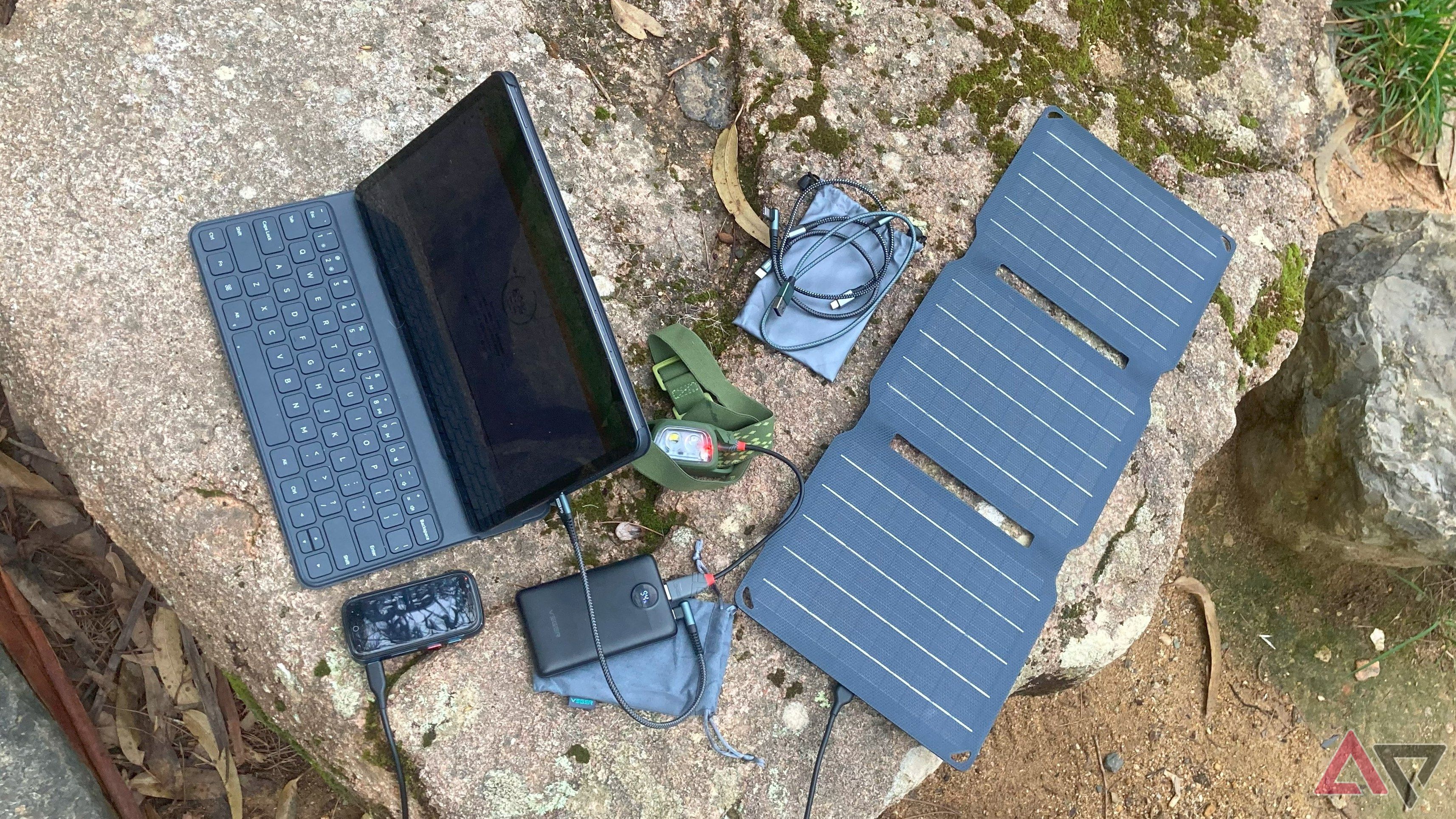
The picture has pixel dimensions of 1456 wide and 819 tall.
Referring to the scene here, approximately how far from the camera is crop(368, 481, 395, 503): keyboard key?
1974mm

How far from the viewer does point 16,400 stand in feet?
6.86

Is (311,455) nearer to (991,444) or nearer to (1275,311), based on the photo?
(991,444)

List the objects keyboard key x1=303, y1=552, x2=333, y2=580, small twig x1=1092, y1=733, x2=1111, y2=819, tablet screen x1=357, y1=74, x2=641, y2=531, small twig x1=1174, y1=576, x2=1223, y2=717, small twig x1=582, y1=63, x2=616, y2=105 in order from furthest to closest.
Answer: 1. small twig x1=1174, y1=576, x2=1223, y2=717
2. small twig x1=1092, y1=733, x2=1111, y2=819
3. small twig x1=582, y1=63, x2=616, y2=105
4. keyboard key x1=303, y1=552, x2=333, y2=580
5. tablet screen x1=357, y1=74, x2=641, y2=531

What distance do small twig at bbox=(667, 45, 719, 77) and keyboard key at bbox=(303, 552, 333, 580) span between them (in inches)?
65.2

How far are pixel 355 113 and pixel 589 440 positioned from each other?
4.20 ft

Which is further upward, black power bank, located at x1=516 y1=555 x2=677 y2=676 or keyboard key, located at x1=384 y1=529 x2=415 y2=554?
keyboard key, located at x1=384 y1=529 x2=415 y2=554

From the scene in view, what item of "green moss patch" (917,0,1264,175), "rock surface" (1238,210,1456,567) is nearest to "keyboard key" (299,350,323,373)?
"green moss patch" (917,0,1264,175)

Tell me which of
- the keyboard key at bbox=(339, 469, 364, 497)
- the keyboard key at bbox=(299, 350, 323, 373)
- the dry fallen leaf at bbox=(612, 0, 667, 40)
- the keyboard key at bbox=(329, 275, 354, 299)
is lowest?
the keyboard key at bbox=(339, 469, 364, 497)

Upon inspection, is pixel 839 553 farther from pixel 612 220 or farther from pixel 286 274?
pixel 286 274

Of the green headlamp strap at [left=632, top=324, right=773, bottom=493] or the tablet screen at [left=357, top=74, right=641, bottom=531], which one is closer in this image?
the tablet screen at [left=357, top=74, right=641, bottom=531]

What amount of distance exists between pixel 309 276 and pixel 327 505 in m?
0.55

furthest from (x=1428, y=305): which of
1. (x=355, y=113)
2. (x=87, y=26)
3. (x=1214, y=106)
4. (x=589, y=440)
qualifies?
(x=87, y=26)

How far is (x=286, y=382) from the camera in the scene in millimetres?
2002

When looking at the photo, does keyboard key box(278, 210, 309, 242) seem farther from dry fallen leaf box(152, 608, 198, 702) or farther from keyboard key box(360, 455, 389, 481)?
dry fallen leaf box(152, 608, 198, 702)
